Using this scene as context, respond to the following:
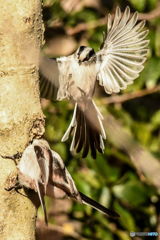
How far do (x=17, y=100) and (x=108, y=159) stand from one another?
157cm

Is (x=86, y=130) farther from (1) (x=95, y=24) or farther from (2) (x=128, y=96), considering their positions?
(1) (x=95, y=24)

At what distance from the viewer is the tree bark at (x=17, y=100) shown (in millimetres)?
988

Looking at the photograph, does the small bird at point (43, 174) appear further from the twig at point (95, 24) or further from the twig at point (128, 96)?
the twig at point (95, 24)

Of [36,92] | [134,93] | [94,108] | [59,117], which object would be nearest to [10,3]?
[36,92]

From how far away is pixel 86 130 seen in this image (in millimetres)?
1763

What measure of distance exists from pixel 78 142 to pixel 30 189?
0.71 m

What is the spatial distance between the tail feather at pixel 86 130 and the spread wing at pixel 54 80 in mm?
115

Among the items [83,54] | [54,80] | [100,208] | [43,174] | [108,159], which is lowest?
[108,159]

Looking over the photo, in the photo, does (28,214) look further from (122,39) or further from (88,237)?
(88,237)

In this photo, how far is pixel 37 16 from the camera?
1.10 meters

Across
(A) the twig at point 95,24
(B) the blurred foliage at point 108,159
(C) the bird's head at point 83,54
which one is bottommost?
(B) the blurred foliage at point 108,159

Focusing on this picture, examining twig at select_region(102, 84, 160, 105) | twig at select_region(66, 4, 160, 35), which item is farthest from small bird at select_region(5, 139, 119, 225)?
twig at select_region(66, 4, 160, 35)

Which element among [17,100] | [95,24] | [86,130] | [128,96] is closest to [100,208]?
[17,100]

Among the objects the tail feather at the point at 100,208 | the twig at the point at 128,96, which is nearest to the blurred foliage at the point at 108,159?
the twig at the point at 128,96
